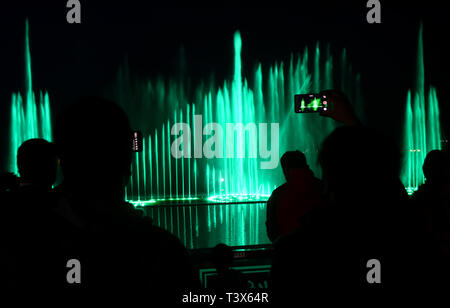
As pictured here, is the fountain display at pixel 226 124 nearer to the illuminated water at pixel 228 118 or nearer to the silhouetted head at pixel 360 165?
the illuminated water at pixel 228 118

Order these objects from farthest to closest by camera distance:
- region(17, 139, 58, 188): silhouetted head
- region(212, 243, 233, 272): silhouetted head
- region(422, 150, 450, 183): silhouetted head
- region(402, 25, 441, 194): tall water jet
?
1. region(402, 25, 441, 194): tall water jet
2. region(212, 243, 233, 272): silhouetted head
3. region(422, 150, 450, 183): silhouetted head
4. region(17, 139, 58, 188): silhouetted head

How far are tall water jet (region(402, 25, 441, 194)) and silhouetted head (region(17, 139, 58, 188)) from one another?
66.3 ft

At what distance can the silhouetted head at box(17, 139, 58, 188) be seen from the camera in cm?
238

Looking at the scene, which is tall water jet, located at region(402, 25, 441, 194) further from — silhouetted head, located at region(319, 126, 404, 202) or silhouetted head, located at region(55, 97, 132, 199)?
silhouetted head, located at region(55, 97, 132, 199)

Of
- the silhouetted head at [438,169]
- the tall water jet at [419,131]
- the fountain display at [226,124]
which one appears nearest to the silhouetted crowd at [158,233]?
the silhouetted head at [438,169]

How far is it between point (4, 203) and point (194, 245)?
495 cm

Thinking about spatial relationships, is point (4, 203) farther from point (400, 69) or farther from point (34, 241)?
point (400, 69)

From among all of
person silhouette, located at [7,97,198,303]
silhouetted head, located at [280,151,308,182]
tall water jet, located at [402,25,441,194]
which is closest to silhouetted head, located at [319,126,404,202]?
person silhouette, located at [7,97,198,303]

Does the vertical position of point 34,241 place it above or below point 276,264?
above

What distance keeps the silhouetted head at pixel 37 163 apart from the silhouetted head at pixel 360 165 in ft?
5.70

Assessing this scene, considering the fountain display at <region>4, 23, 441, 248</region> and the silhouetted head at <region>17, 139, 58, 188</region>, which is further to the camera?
the fountain display at <region>4, 23, 441, 248</region>

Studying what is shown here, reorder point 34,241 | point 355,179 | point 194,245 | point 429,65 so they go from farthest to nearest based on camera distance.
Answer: point 429,65 → point 194,245 → point 355,179 → point 34,241

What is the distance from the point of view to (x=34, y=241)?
1.10 meters

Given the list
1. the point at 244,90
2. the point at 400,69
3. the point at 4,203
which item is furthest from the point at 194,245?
the point at 400,69
